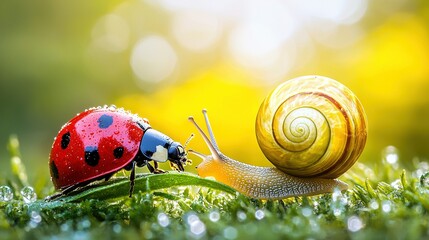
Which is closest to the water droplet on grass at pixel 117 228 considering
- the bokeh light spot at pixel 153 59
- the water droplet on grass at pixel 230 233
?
the water droplet on grass at pixel 230 233

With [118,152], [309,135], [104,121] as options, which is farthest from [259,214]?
[104,121]

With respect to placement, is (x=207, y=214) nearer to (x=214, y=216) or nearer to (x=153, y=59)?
(x=214, y=216)

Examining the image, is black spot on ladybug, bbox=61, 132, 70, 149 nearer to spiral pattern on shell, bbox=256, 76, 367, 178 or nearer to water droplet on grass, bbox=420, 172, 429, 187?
spiral pattern on shell, bbox=256, 76, 367, 178

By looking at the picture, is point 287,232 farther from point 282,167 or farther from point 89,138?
point 89,138

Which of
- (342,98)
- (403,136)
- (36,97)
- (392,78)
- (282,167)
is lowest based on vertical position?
(36,97)

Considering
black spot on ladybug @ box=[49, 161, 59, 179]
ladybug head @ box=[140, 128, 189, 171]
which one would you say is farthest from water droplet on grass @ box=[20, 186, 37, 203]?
ladybug head @ box=[140, 128, 189, 171]

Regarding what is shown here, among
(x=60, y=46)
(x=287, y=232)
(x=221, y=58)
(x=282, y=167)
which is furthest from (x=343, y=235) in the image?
(x=60, y=46)
